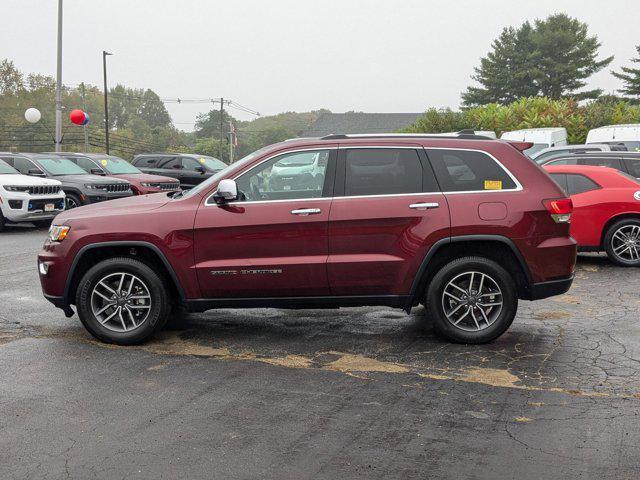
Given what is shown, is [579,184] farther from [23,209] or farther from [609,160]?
[23,209]

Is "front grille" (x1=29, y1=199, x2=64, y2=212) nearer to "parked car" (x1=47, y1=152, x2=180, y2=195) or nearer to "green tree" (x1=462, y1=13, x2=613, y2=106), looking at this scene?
"parked car" (x1=47, y1=152, x2=180, y2=195)

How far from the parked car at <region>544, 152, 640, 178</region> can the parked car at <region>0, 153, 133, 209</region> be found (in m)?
11.0

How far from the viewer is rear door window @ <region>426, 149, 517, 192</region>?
21.3 feet

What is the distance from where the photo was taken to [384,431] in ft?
14.8

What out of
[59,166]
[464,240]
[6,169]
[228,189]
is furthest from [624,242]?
[59,166]

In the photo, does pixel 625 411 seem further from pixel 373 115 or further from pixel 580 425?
pixel 373 115

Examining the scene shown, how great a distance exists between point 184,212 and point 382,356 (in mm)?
2109

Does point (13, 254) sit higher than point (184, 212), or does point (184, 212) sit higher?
point (184, 212)

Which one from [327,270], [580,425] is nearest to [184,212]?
[327,270]

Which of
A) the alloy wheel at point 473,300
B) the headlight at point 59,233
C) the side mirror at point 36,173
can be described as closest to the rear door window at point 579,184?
the alloy wheel at point 473,300

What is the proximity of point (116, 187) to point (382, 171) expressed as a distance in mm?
13829

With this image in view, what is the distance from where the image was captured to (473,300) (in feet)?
21.3

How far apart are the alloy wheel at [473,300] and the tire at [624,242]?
5423mm

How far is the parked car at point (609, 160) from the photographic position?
12.4 meters
